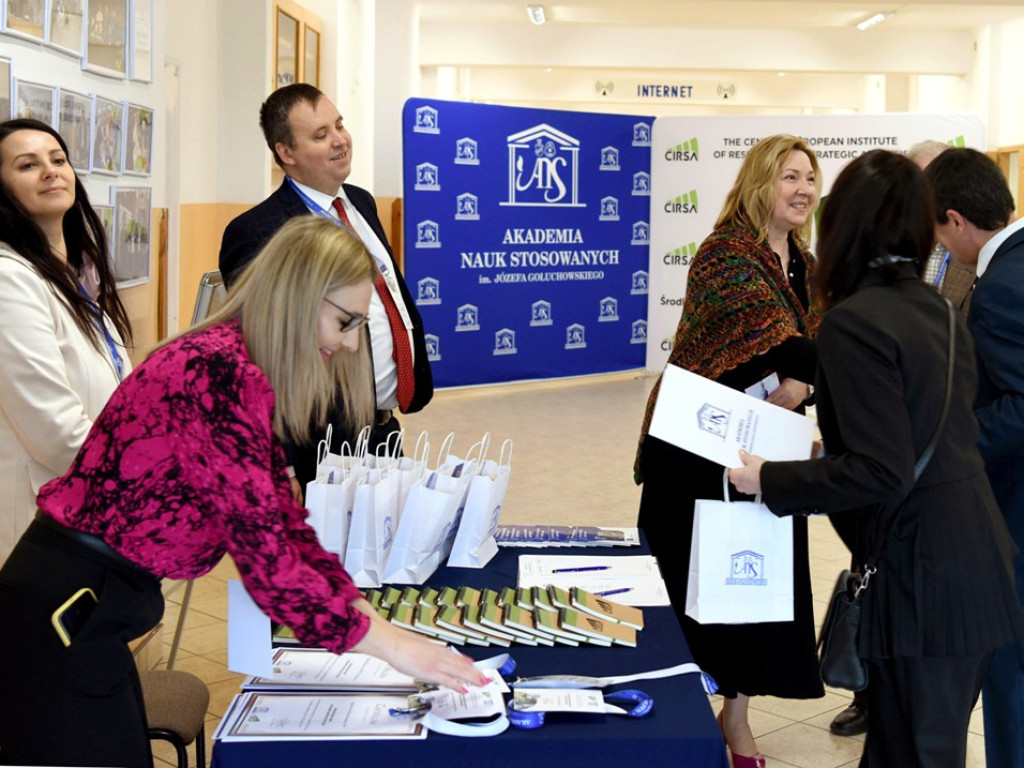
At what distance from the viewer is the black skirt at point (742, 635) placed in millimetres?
3047

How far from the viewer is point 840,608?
211cm

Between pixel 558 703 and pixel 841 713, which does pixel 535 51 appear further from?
pixel 558 703

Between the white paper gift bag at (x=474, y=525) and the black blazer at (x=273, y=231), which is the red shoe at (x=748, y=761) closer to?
the white paper gift bag at (x=474, y=525)

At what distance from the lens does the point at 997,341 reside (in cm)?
248

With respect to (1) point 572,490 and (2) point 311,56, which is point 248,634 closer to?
(1) point 572,490

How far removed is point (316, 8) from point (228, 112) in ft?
6.90

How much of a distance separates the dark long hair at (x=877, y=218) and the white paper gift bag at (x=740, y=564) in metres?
0.48

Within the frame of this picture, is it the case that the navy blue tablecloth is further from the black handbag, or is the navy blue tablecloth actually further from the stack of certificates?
the black handbag

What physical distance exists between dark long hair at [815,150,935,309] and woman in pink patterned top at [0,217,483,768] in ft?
2.83

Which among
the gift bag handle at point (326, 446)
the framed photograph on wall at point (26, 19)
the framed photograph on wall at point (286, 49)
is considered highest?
the framed photograph on wall at point (286, 49)

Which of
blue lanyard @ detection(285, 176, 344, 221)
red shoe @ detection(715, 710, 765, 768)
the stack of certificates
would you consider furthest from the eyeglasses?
red shoe @ detection(715, 710, 765, 768)

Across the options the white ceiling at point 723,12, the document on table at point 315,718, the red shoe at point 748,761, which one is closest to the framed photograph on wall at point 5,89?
the document on table at point 315,718

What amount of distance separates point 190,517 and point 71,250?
1495 mm

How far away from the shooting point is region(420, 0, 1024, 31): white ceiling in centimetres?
1358
